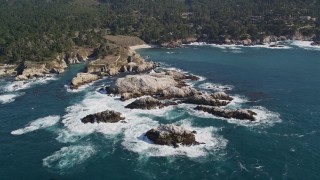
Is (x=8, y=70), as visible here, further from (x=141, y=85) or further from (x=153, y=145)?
(x=153, y=145)

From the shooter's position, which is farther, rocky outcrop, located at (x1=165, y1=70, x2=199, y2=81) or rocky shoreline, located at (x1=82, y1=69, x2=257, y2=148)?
rocky outcrop, located at (x1=165, y1=70, x2=199, y2=81)

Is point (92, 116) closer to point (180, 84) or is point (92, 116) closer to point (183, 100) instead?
point (183, 100)

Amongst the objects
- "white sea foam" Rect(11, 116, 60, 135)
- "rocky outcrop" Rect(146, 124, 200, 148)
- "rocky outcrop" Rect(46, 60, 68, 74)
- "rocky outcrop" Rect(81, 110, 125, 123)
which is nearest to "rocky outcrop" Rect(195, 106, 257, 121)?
"rocky outcrop" Rect(146, 124, 200, 148)

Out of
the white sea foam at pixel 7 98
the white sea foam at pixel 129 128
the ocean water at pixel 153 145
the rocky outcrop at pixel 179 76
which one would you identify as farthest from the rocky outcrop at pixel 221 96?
the white sea foam at pixel 7 98

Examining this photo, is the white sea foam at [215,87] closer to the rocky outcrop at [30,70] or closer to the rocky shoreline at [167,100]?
the rocky shoreline at [167,100]

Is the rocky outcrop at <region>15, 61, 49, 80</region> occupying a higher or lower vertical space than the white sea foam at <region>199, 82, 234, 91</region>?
higher

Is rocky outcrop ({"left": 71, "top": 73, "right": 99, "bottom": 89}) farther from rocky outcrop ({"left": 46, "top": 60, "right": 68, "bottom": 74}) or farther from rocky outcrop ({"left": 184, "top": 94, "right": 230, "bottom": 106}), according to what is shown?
rocky outcrop ({"left": 184, "top": 94, "right": 230, "bottom": 106})
